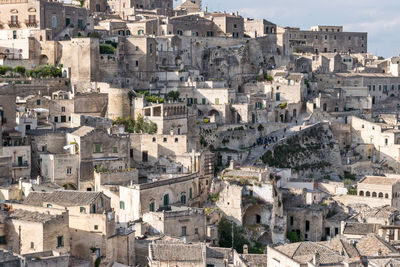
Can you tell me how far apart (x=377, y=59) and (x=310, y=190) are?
45183mm

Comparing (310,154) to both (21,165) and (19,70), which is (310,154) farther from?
(21,165)

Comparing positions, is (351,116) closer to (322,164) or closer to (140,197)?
(322,164)

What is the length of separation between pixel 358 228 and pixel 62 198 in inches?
724

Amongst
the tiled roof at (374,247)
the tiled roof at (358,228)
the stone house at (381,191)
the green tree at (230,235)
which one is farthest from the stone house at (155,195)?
the tiled roof at (374,247)

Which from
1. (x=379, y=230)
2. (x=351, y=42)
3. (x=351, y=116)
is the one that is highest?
(x=351, y=42)

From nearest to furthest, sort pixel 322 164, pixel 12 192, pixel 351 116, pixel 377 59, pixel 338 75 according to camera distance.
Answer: pixel 12 192 < pixel 322 164 < pixel 351 116 < pixel 338 75 < pixel 377 59

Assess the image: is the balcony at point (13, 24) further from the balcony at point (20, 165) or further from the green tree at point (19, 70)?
the balcony at point (20, 165)

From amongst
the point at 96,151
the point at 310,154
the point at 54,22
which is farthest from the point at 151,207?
the point at 54,22

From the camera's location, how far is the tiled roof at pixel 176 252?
3991 cm

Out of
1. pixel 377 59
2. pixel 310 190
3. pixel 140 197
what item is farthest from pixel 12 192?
pixel 377 59

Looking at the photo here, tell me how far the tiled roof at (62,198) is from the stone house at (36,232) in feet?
8.90

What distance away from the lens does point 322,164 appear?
6625 cm

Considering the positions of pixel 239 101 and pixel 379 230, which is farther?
pixel 239 101

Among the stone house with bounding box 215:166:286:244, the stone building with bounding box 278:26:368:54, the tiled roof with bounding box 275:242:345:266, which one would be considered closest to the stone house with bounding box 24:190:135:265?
the tiled roof with bounding box 275:242:345:266
